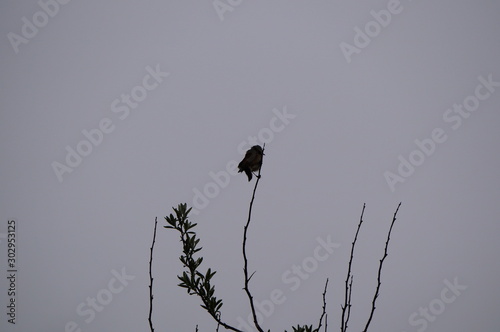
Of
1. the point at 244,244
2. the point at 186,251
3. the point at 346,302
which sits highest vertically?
the point at 186,251

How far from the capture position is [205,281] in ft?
8.90

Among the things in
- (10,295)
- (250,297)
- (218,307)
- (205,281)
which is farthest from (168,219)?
(10,295)

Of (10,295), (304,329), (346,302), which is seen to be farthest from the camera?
(10,295)

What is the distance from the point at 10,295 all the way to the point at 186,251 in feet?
25.3

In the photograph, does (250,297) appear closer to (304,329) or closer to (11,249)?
(304,329)

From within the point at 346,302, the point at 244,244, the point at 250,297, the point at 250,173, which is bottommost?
the point at 346,302

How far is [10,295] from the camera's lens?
853cm

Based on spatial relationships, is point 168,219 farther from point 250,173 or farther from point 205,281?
point 250,173

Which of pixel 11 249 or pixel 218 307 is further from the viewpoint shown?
pixel 11 249

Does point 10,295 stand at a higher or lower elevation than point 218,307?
higher

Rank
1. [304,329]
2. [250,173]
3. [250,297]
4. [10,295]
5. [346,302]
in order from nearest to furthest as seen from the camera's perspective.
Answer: [250,297]
[346,302]
[304,329]
[250,173]
[10,295]

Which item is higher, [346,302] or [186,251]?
[186,251]

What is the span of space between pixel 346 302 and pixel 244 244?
688 millimetres

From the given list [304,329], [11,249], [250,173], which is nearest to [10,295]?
[11,249]
